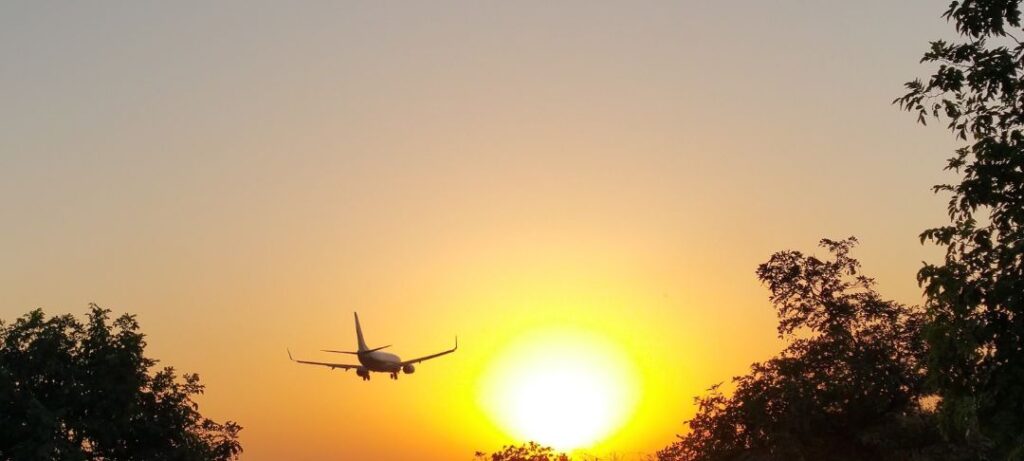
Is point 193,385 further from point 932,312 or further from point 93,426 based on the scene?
point 932,312

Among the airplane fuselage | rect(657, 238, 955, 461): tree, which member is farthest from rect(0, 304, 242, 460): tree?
the airplane fuselage

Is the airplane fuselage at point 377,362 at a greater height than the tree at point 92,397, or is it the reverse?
the airplane fuselage at point 377,362

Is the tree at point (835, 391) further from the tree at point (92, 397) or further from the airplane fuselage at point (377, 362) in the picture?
the airplane fuselage at point (377, 362)

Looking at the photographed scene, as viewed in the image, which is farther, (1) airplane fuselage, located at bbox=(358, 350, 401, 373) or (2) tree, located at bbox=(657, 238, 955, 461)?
(1) airplane fuselage, located at bbox=(358, 350, 401, 373)

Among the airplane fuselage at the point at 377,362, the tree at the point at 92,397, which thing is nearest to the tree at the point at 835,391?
the tree at the point at 92,397

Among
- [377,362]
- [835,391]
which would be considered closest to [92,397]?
[835,391]

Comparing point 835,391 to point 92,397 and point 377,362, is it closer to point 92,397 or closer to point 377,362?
point 92,397

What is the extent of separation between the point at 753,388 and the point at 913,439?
7197 mm

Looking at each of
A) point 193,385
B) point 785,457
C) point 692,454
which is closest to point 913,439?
point 785,457

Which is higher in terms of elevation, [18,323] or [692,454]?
[18,323]

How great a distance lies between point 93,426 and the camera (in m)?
45.2

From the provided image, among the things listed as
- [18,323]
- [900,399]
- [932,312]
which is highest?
[18,323]

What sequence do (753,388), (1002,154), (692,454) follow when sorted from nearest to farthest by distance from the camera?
(1002,154), (753,388), (692,454)

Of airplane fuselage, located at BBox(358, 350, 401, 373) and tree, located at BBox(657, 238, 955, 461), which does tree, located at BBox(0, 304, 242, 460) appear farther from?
airplane fuselage, located at BBox(358, 350, 401, 373)
